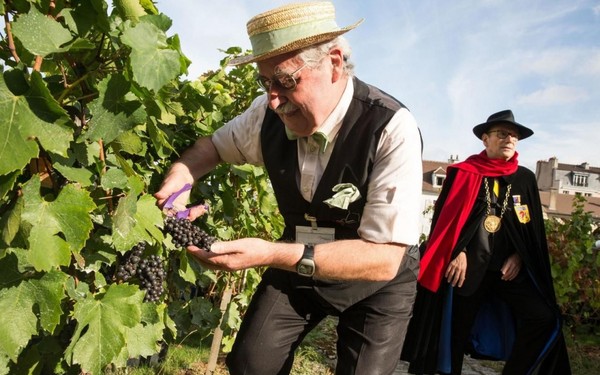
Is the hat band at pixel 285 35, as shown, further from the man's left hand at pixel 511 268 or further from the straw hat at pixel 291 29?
the man's left hand at pixel 511 268

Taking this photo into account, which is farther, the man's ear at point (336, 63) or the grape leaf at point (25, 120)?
the man's ear at point (336, 63)

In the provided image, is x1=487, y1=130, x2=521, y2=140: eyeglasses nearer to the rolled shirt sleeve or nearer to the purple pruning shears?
the rolled shirt sleeve

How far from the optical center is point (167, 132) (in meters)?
2.50

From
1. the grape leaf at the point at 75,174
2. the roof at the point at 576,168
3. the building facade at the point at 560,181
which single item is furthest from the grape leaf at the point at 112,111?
the roof at the point at 576,168

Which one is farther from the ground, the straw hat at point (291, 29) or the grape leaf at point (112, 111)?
the straw hat at point (291, 29)

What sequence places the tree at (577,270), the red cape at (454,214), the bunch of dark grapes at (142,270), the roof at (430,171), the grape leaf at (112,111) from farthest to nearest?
the roof at (430,171) → the tree at (577,270) → the red cape at (454,214) → the bunch of dark grapes at (142,270) → the grape leaf at (112,111)

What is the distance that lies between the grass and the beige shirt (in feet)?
6.19

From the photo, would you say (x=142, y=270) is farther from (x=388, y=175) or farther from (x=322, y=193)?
(x=388, y=175)

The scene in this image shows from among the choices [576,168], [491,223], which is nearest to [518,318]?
[491,223]

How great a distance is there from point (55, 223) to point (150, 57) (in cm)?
50

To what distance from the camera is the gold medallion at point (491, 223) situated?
4.53 metres

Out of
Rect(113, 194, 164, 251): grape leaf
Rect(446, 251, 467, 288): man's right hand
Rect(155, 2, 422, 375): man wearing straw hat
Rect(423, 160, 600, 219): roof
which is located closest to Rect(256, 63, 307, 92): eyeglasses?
Rect(155, 2, 422, 375): man wearing straw hat

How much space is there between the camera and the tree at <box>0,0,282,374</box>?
4.87 ft

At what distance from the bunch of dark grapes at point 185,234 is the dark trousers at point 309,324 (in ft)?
1.82
